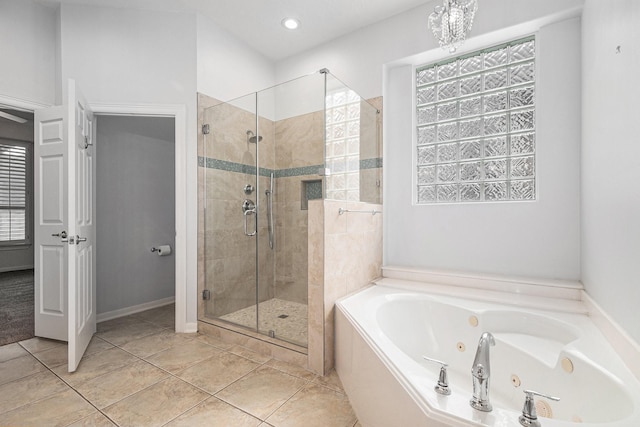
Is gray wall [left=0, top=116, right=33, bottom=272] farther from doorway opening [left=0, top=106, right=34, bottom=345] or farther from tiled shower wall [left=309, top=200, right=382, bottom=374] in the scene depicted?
tiled shower wall [left=309, top=200, right=382, bottom=374]

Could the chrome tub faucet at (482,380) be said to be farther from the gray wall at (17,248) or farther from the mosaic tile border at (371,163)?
the gray wall at (17,248)

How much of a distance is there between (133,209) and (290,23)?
255 centimetres

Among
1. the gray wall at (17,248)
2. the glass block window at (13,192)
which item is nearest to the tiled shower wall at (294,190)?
the gray wall at (17,248)

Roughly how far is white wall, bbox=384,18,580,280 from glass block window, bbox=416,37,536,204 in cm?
8

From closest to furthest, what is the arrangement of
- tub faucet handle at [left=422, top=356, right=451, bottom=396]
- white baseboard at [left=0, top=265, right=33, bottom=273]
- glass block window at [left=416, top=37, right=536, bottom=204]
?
Answer: tub faucet handle at [left=422, top=356, right=451, bottom=396], glass block window at [left=416, top=37, right=536, bottom=204], white baseboard at [left=0, top=265, right=33, bottom=273]

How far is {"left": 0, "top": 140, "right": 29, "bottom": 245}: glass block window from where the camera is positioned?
5180mm

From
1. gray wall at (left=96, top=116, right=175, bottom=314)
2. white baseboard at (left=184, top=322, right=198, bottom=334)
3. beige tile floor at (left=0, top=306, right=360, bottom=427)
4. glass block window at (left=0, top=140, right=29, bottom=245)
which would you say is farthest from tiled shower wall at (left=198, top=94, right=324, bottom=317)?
glass block window at (left=0, top=140, right=29, bottom=245)

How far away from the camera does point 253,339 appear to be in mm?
2354

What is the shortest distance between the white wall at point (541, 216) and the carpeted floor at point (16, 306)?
3.47 metres

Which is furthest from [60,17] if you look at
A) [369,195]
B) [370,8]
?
[369,195]

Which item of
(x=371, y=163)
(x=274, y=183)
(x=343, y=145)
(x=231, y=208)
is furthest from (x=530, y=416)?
(x=231, y=208)

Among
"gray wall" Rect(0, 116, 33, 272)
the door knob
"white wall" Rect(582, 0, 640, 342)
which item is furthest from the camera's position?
"gray wall" Rect(0, 116, 33, 272)

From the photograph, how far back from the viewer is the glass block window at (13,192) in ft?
17.0

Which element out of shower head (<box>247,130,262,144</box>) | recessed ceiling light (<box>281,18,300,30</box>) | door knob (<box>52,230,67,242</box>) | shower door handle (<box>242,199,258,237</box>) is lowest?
door knob (<box>52,230,67,242</box>)
